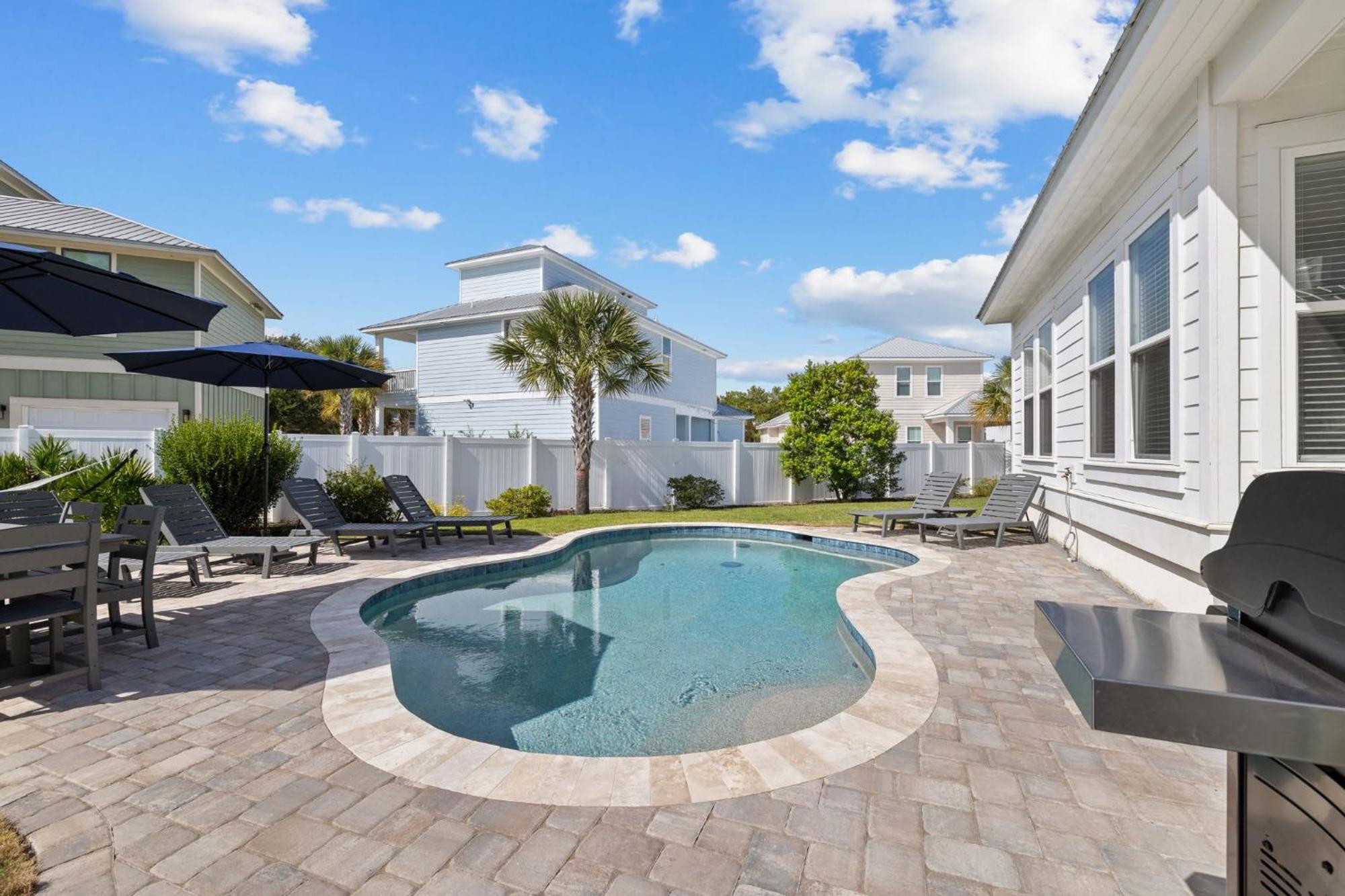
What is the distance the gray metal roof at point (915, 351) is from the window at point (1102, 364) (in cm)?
2212

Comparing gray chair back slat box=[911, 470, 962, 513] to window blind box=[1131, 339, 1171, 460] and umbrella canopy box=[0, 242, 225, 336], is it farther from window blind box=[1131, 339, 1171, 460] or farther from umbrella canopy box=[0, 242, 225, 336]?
umbrella canopy box=[0, 242, 225, 336]

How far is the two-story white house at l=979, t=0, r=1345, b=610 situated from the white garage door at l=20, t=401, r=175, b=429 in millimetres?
17331

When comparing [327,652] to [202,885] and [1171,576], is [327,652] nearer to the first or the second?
[202,885]

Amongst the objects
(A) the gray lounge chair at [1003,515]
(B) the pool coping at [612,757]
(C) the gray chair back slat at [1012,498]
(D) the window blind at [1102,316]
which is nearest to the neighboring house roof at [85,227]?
(B) the pool coping at [612,757]

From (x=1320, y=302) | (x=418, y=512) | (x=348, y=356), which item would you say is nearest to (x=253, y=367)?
(x=418, y=512)

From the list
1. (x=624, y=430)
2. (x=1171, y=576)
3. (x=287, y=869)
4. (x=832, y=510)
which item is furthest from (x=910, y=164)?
(x=287, y=869)

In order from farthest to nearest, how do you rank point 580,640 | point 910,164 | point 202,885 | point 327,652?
point 910,164 → point 580,640 → point 327,652 → point 202,885

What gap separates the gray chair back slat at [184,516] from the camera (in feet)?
22.8

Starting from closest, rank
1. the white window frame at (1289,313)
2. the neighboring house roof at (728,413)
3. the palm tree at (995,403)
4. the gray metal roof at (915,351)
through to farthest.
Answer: the white window frame at (1289,313) < the palm tree at (995,403) < the gray metal roof at (915,351) < the neighboring house roof at (728,413)

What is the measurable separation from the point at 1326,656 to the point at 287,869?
9.10 feet

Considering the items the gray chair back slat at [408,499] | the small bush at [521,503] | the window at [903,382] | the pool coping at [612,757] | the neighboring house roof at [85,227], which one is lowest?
the pool coping at [612,757]

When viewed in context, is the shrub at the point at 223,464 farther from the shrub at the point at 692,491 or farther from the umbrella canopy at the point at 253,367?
the shrub at the point at 692,491

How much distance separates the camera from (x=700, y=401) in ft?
93.4

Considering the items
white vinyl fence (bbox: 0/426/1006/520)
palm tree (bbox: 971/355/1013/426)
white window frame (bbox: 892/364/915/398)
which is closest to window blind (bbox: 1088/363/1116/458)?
white vinyl fence (bbox: 0/426/1006/520)
